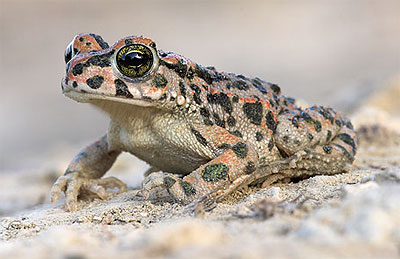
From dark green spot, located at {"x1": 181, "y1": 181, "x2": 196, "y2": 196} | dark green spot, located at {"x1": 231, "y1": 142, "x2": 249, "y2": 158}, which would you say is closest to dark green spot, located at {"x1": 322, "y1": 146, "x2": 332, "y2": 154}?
dark green spot, located at {"x1": 231, "y1": 142, "x2": 249, "y2": 158}

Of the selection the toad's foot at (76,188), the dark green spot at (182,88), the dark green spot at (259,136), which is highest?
the dark green spot at (259,136)

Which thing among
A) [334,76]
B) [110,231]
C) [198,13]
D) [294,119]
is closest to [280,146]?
[294,119]

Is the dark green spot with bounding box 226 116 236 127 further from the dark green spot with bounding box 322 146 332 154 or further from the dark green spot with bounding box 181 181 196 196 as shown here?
the dark green spot with bounding box 322 146 332 154

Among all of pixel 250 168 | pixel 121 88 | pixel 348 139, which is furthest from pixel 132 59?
pixel 348 139

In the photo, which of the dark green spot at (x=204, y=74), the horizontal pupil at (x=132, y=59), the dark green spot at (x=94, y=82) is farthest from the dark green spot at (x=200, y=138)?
the dark green spot at (x=94, y=82)

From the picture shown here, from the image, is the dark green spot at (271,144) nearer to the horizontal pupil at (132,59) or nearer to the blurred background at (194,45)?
the horizontal pupil at (132,59)

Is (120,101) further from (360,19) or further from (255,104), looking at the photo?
(360,19)
